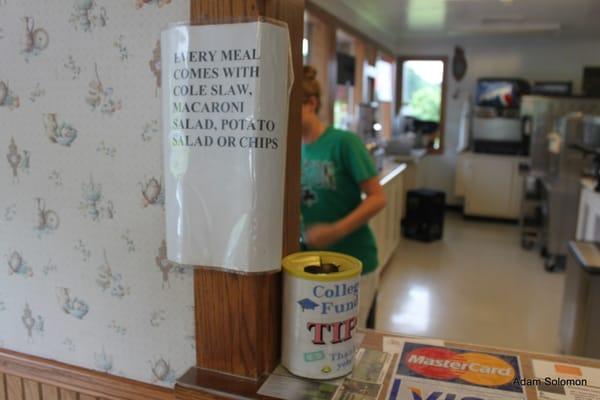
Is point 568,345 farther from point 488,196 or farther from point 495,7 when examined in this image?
point 488,196

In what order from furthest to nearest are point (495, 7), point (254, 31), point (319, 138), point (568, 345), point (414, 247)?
point (414, 247)
point (495, 7)
point (568, 345)
point (319, 138)
point (254, 31)

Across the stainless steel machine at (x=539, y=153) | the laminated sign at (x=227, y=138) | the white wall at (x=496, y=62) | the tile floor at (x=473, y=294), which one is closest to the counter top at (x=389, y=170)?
the tile floor at (x=473, y=294)

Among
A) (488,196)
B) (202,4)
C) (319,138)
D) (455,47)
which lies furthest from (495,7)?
(202,4)

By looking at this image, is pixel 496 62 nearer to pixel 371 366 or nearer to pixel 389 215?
pixel 389 215

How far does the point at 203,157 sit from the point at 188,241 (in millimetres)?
154

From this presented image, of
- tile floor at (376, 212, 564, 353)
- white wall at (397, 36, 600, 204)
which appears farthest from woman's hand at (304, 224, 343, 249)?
white wall at (397, 36, 600, 204)

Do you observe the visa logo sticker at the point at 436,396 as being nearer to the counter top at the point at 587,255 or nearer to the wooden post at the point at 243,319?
the wooden post at the point at 243,319

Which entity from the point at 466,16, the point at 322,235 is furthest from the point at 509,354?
the point at 466,16

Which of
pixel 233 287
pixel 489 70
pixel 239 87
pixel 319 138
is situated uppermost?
pixel 489 70

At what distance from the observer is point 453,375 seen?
94cm

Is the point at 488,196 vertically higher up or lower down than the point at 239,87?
lower down

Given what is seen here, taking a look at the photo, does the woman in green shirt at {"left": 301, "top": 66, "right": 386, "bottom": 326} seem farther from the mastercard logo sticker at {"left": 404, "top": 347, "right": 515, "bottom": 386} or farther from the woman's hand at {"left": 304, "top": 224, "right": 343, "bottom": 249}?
the mastercard logo sticker at {"left": 404, "top": 347, "right": 515, "bottom": 386}

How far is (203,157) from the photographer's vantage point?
86 centimetres

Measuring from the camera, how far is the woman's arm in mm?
1803
